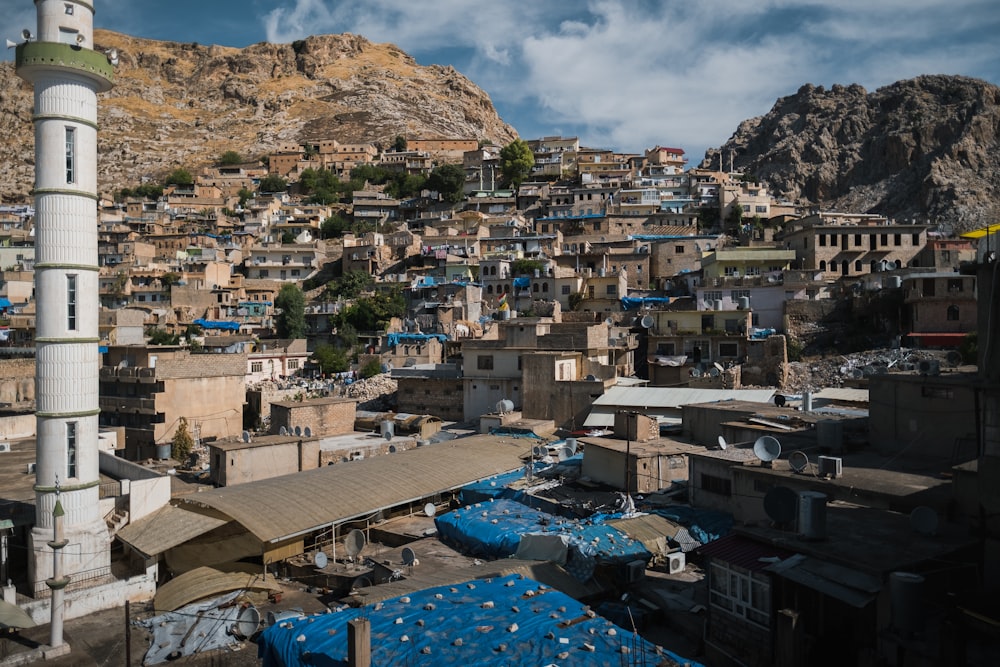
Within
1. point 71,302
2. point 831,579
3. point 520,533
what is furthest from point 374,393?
point 831,579

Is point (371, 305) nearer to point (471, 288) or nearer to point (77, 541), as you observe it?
point (471, 288)

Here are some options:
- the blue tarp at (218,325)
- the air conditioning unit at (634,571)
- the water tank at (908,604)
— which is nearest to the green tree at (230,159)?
the blue tarp at (218,325)

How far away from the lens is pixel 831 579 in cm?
947

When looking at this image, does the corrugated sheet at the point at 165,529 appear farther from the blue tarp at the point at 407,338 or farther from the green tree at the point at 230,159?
the green tree at the point at 230,159

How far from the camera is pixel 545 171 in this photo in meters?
77.1

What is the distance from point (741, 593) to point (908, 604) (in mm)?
2435

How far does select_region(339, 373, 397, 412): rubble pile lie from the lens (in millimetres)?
36375

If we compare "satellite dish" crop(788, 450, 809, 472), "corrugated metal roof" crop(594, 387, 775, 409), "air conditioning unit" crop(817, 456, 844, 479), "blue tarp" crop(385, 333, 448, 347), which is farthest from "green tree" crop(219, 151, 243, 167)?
"air conditioning unit" crop(817, 456, 844, 479)

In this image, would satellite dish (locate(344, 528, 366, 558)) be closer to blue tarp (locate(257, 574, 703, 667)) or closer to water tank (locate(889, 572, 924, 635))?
blue tarp (locate(257, 574, 703, 667))

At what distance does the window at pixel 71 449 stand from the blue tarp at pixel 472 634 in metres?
7.54

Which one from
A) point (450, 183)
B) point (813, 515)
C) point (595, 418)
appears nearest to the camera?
point (813, 515)

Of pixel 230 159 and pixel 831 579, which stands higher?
pixel 230 159

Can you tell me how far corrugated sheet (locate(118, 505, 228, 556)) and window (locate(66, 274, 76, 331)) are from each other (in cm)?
499

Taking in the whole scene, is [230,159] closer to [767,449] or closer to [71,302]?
[71,302]
